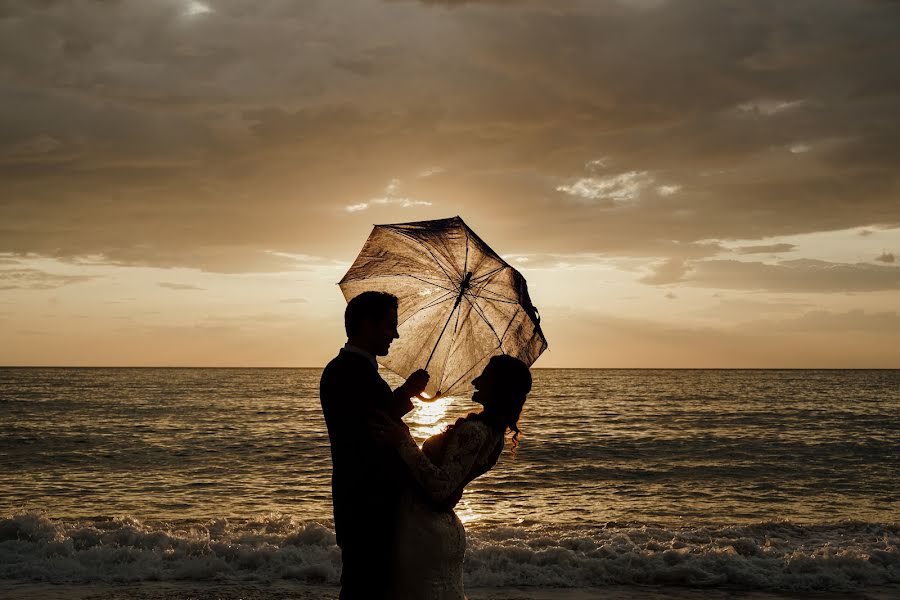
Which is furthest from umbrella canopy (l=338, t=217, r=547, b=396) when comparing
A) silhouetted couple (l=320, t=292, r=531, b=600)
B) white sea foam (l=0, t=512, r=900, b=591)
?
white sea foam (l=0, t=512, r=900, b=591)

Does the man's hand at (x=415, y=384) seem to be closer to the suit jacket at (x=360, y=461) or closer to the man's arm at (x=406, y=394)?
the man's arm at (x=406, y=394)

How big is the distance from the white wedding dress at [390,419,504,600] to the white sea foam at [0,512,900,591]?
24.2 feet

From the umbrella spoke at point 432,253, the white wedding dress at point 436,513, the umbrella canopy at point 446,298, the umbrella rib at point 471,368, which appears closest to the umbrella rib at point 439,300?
the umbrella canopy at point 446,298

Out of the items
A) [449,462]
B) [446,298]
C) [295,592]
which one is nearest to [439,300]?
[446,298]

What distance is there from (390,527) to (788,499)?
17.6 m

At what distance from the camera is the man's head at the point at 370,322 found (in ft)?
11.7

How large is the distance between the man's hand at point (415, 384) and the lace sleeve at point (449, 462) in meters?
0.31

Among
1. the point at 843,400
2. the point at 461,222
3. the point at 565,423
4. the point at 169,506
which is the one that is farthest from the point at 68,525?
the point at 843,400

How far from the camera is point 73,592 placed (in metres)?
9.56

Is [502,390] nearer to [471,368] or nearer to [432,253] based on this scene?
[471,368]

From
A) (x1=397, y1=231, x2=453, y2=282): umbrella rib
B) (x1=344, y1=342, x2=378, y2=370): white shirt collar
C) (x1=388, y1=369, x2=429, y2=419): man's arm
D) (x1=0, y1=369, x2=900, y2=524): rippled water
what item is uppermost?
(x1=397, y1=231, x2=453, y2=282): umbrella rib

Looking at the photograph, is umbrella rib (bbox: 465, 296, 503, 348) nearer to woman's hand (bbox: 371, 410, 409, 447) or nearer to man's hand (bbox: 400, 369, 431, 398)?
man's hand (bbox: 400, 369, 431, 398)

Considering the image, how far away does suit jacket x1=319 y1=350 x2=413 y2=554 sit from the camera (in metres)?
3.42

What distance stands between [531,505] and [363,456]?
14234 mm
